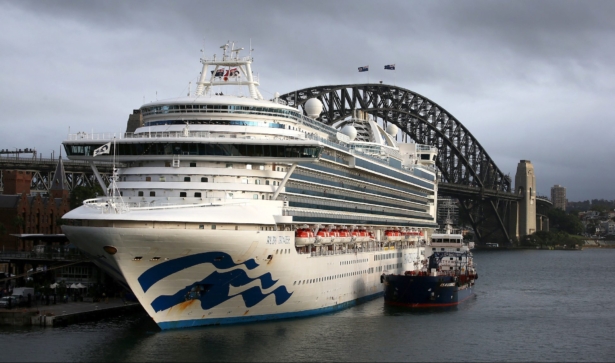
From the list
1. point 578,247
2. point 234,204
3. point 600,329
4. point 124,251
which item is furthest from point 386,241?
point 578,247

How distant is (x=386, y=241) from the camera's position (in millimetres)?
61062

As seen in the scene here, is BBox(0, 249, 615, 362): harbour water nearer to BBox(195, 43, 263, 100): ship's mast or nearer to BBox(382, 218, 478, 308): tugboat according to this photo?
BBox(382, 218, 478, 308): tugboat

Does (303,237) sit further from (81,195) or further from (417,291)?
(81,195)

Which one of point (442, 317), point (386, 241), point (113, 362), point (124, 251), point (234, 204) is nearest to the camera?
point (113, 362)

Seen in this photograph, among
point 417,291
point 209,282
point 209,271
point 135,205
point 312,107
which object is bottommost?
point 417,291

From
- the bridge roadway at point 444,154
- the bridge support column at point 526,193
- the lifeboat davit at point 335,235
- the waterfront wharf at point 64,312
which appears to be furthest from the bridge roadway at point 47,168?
the bridge support column at point 526,193

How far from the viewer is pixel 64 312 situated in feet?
145

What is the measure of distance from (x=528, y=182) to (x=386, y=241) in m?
123

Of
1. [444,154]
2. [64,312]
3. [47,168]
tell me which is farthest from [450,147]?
[64,312]

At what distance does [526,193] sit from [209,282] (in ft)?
479

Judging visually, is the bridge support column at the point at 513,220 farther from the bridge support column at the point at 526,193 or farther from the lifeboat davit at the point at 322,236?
the lifeboat davit at the point at 322,236

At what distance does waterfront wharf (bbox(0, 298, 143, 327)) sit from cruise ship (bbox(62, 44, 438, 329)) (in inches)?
178

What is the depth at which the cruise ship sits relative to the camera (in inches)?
1458

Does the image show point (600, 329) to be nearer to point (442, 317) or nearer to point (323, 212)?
point (442, 317)
